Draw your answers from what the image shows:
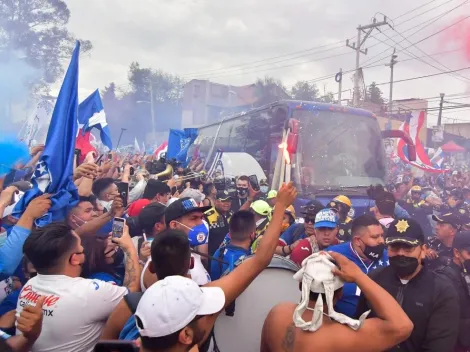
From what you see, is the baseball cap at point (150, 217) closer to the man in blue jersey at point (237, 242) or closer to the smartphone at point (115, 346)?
the man in blue jersey at point (237, 242)

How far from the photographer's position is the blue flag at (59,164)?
11.2ft

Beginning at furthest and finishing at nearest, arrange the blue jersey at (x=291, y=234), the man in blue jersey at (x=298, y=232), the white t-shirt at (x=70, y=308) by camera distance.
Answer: the blue jersey at (x=291, y=234)
the man in blue jersey at (x=298, y=232)
the white t-shirt at (x=70, y=308)

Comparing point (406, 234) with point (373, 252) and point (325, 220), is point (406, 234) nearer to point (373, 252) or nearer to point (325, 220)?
point (373, 252)

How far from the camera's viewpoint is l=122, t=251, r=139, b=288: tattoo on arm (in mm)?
2721

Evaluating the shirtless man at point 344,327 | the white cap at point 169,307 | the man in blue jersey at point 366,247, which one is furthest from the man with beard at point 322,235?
the white cap at point 169,307

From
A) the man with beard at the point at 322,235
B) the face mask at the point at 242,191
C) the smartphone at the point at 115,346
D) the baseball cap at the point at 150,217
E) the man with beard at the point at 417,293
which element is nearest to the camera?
the smartphone at the point at 115,346

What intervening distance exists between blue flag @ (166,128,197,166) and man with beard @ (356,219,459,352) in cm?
772

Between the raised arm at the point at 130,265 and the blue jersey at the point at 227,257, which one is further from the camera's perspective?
the blue jersey at the point at 227,257

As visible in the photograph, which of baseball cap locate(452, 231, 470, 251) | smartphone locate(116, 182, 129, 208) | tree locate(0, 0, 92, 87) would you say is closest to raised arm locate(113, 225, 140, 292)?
smartphone locate(116, 182, 129, 208)

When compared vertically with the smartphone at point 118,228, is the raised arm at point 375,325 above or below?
below

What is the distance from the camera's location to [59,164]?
11.5 feet

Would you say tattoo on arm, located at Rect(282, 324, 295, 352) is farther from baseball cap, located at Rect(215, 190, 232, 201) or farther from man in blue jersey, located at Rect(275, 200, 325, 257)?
baseball cap, located at Rect(215, 190, 232, 201)

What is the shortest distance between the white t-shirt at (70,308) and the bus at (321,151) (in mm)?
Answer: 6196

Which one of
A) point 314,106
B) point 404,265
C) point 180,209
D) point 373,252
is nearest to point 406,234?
point 404,265
